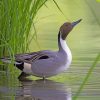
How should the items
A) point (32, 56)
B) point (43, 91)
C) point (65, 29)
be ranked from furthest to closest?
point (65, 29) → point (32, 56) → point (43, 91)

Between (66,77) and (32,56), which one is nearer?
(32,56)

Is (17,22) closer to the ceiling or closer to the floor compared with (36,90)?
closer to the ceiling

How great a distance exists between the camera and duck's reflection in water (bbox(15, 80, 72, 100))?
6279mm

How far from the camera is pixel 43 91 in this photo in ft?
21.9

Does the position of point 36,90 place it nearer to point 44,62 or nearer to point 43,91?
point 43,91

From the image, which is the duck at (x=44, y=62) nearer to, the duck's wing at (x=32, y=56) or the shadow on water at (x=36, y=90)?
the duck's wing at (x=32, y=56)

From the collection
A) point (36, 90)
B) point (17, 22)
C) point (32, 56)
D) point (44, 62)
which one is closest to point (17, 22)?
point (17, 22)

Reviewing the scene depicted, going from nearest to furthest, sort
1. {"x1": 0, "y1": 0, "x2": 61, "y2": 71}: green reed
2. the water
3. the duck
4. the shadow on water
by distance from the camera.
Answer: the shadow on water
the water
{"x1": 0, "y1": 0, "x2": 61, "y2": 71}: green reed
the duck

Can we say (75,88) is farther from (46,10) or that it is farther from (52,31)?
(46,10)

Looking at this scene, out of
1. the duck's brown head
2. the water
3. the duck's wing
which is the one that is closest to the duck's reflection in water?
the water

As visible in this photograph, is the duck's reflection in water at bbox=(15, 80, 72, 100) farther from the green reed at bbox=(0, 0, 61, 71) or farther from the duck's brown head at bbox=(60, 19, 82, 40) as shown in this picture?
the duck's brown head at bbox=(60, 19, 82, 40)

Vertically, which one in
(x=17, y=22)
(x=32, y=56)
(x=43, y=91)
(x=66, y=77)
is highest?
(x=17, y=22)

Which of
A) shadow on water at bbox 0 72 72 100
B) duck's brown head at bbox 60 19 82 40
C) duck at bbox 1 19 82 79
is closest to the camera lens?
shadow on water at bbox 0 72 72 100

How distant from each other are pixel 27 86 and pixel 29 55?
1.77 feet
